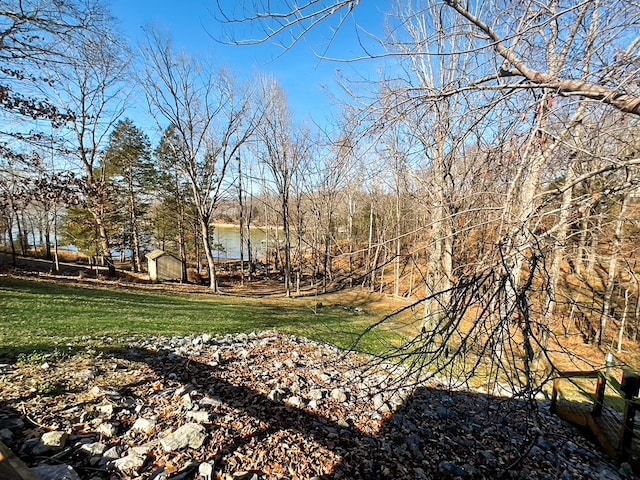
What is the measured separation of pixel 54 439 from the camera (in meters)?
2.00

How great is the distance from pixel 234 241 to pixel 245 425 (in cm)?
3975

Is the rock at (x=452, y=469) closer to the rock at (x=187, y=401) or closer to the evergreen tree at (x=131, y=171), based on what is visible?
the rock at (x=187, y=401)

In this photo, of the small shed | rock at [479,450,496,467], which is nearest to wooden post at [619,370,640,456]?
rock at [479,450,496,467]

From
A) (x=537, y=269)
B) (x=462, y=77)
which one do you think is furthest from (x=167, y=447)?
(x=462, y=77)

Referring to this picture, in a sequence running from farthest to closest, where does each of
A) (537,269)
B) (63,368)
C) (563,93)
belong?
(63,368) < (563,93) < (537,269)

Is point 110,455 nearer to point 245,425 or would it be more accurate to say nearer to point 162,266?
point 245,425

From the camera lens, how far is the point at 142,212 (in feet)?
63.0

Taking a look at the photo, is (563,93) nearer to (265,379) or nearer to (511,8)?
(511,8)

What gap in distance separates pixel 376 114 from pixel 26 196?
7.02m

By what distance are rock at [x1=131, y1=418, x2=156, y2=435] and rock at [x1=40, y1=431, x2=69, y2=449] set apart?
0.40 meters

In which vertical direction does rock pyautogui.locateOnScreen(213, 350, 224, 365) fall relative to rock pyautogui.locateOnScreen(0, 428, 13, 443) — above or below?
below

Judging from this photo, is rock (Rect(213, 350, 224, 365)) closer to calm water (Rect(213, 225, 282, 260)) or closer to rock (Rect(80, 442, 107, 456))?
rock (Rect(80, 442, 107, 456))

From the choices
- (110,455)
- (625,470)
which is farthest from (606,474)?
(110,455)

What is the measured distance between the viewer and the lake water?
30.4 m
